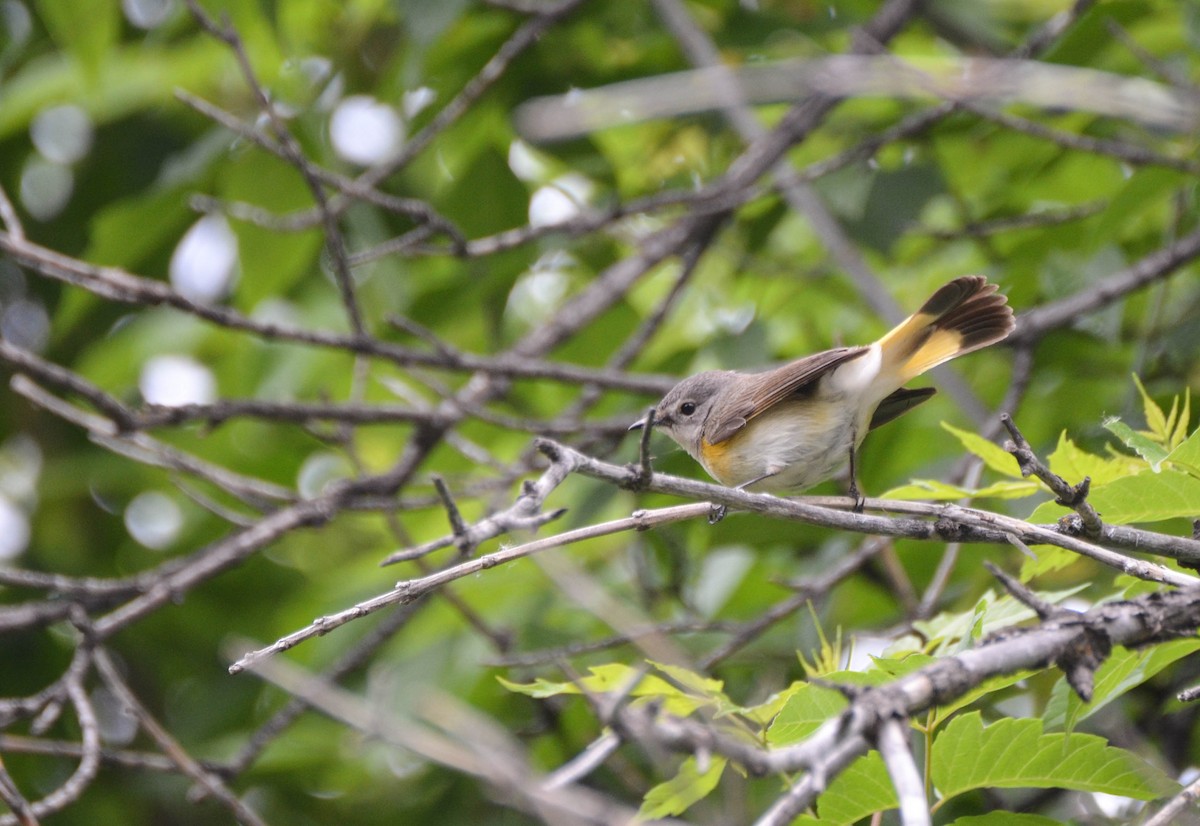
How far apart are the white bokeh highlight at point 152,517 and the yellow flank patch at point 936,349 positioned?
12.5ft

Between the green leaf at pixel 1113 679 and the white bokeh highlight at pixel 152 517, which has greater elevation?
the white bokeh highlight at pixel 152 517

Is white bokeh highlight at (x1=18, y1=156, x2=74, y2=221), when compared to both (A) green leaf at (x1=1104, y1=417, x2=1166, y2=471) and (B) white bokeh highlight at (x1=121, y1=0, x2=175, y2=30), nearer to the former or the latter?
(B) white bokeh highlight at (x1=121, y1=0, x2=175, y2=30)

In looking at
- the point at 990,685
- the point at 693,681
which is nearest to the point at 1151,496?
the point at 990,685

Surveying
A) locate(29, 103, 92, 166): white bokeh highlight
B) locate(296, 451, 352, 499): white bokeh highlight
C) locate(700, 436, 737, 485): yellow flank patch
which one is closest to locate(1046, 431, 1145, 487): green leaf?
locate(700, 436, 737, 485): yellow flank patch

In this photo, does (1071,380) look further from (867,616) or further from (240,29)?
(240,29)

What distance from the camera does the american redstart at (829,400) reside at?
325 cm

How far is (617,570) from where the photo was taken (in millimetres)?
5020

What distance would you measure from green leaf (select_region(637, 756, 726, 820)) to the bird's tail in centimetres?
154

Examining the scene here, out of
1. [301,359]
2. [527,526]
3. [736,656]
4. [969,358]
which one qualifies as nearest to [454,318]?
[301,359]

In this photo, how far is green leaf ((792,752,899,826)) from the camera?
1.95 m

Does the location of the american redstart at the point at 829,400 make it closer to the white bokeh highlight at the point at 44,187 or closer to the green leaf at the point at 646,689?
the green leaf at the point at 646,689

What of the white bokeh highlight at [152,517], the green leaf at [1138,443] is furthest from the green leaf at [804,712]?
the white bokeh highlight at [152,517]

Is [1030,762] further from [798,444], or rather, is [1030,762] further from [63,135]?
[63,135]

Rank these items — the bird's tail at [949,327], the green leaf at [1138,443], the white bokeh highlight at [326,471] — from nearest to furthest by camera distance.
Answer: the green leaf at [1138,443]
the bird's tail at [949,327]
the white bokeh highlight at [326,471]
